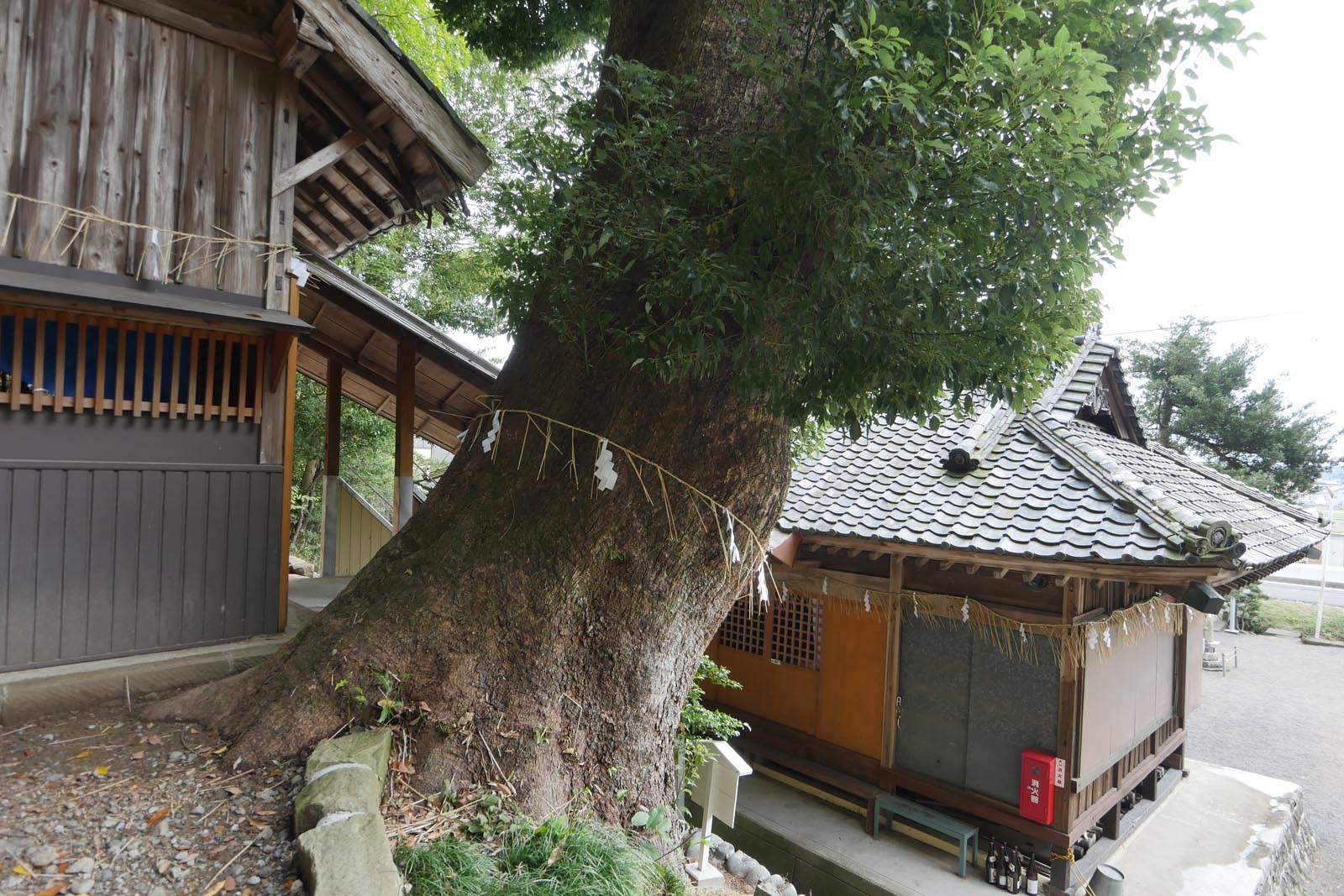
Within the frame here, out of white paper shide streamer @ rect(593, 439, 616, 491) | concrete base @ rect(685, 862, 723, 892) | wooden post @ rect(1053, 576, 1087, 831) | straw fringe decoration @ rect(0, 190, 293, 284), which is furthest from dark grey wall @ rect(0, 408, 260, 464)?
wooden post @ rect(1053, 576, 1087, 831)

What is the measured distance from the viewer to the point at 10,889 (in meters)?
2.40

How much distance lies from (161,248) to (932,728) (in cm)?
758

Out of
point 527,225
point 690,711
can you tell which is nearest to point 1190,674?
point 690,711

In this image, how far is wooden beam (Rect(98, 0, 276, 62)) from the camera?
419 cm

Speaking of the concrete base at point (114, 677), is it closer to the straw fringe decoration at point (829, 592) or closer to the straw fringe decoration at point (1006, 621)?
the straw fringe decoration at point (829, 592)

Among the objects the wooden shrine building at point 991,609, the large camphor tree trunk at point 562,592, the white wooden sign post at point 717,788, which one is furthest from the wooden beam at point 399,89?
the white wooden sign post at point 717,788

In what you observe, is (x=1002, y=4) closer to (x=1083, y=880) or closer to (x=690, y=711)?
(x=690, y=711)

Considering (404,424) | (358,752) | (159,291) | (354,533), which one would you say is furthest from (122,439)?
(354,533)

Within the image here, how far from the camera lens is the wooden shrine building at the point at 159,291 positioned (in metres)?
3.81

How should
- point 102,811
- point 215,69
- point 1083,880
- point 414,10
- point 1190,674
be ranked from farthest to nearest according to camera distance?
point 414,10
point 1190,674
point 1083,880
point 215,69
point 102,811

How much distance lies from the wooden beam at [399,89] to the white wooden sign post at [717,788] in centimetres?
464

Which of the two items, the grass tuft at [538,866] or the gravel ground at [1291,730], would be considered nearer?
the grass tuft at [538,866]

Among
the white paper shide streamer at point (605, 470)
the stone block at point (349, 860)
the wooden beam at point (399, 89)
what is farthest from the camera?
the wooden beam at point (399, 89)

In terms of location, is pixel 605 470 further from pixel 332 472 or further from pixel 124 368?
pixel 332 472
